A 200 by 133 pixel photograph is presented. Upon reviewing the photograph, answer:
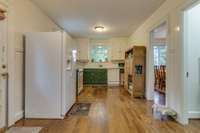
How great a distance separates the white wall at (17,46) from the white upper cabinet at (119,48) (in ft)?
19.4

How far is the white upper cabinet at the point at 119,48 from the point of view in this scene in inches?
386

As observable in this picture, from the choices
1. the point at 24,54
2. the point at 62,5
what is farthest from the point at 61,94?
the point at 62,5

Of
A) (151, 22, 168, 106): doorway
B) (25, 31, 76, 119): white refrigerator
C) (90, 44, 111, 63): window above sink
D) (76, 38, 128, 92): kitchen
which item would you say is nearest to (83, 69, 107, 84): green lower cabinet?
(76, 38, 128, 92): kitchen

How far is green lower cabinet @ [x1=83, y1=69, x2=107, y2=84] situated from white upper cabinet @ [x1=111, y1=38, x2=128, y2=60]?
101cm

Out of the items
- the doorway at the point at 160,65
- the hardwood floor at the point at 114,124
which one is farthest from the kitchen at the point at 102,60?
the hardwood floor at the point at 114,124

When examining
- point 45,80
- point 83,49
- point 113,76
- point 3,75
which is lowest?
point 113,76

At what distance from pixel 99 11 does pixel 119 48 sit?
15.8 ft

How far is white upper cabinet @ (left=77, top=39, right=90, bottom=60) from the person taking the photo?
32.4 feet

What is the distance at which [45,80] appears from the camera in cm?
384

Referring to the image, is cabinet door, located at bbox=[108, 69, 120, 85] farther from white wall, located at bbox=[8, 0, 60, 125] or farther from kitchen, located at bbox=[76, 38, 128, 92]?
white wall, located at bbox=[8, 0, 60, 125]

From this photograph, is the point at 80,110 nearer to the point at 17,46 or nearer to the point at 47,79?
the point at 47,79

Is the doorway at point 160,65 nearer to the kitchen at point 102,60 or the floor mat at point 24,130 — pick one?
the kitchen at point 102,60

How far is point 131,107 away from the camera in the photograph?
189 inches

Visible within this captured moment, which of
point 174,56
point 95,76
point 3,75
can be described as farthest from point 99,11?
point 95,76
